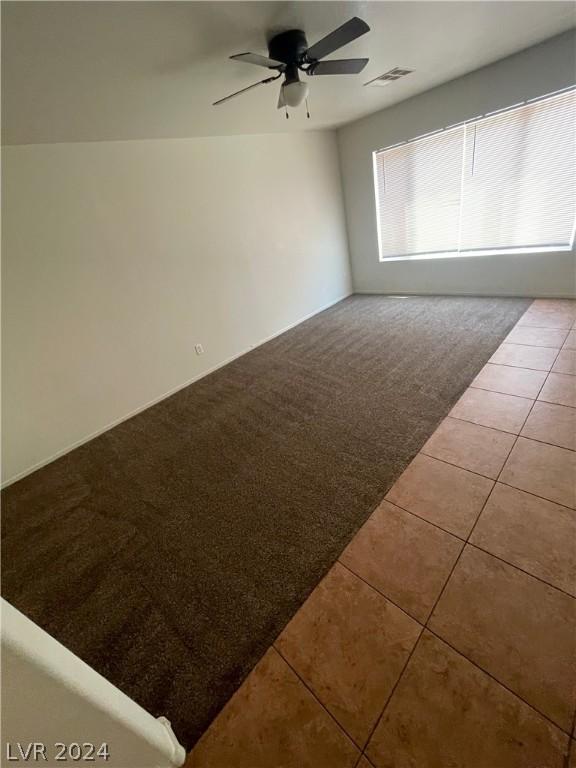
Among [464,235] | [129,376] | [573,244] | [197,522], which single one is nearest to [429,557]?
[197,522]

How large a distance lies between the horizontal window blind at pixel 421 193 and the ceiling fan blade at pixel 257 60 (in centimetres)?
303

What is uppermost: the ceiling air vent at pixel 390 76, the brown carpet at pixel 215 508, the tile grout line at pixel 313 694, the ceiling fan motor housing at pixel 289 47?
the ceiling air vent at pixel 390 76

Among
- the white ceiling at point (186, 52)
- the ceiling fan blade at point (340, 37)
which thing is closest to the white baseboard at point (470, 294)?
the white ceiling at point (186, 52)

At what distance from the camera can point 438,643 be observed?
1180mm

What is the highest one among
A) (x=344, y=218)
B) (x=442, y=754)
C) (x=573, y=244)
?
(x=344, y=218)

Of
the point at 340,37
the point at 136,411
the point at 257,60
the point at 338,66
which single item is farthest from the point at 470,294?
the point at 136,411

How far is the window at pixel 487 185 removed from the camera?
11.0 ft

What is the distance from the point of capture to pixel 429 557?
4.78ft

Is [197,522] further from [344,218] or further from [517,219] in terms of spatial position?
[344,218]

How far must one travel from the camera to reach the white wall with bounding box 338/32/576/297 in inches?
123

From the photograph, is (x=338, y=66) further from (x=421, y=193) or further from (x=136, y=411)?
(x=136, y=411)

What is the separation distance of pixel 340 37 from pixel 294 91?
441 millimetres

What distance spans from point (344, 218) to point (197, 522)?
16.9 ft

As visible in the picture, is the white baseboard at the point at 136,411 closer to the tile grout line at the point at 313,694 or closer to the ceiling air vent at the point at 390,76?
the tile grout line at the point at 313,694
